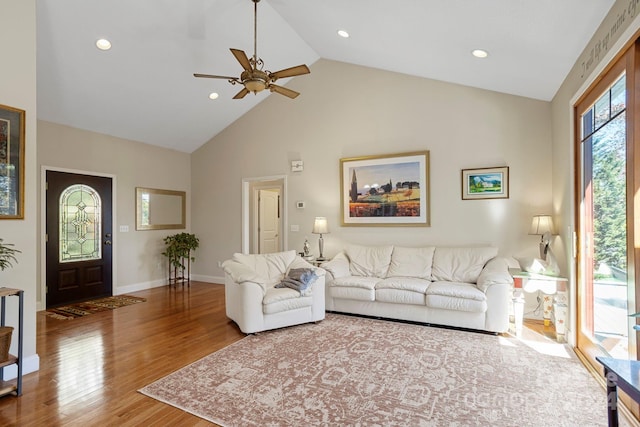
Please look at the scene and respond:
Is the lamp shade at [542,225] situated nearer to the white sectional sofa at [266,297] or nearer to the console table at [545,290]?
the console table at [545,290]

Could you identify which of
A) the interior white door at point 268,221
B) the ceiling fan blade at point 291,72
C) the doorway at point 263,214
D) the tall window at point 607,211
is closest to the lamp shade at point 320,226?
the doorway at point 263,214

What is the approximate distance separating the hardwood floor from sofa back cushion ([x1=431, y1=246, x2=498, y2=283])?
2.62 metres

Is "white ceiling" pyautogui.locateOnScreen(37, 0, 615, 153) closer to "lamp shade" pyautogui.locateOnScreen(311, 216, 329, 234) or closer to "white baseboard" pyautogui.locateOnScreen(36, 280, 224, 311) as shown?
"lamp shade" pyautogui.locateOnScreen(311, 216, 329, 234)

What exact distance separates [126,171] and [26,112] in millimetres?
3281

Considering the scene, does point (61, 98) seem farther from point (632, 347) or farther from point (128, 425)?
point (632, 347)

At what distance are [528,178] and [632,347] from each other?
8.61 ft

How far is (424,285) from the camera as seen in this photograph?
13.4ft

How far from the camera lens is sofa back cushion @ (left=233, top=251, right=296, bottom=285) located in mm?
4405

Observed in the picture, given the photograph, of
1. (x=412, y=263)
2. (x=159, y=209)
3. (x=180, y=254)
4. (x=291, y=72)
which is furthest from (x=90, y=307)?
(x=412, y=263)

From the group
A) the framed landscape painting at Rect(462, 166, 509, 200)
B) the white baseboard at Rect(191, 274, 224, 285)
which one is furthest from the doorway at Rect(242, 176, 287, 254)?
the framed landscape painting at Rect(462, 166, 509, 200)

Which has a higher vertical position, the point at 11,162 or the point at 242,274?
the point at 11,162

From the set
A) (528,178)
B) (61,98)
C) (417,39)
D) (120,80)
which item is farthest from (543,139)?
(61,98)

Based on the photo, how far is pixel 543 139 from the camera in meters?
4.24

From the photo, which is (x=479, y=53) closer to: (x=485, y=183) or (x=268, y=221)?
(x=485, y=183)
